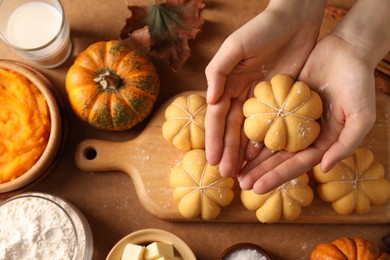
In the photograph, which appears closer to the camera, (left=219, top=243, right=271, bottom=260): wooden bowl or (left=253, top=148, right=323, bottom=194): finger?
(left=253, top=148, right=323, bottom=194): finger

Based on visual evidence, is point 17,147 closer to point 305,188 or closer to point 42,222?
point 42,222

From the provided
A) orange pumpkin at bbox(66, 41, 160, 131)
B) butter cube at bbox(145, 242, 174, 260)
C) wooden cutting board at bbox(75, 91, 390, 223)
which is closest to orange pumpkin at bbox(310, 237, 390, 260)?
wooden cutting board at bbox(75, 91, 390, 223)

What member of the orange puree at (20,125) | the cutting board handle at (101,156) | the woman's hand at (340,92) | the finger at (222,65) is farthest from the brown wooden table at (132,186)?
the finger at (222,65)

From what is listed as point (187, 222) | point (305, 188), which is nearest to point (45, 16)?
point (187, 222)

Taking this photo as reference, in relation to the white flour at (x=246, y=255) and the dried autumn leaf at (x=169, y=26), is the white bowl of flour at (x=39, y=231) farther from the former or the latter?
the dried autumn leaf at (x=169, y=26)

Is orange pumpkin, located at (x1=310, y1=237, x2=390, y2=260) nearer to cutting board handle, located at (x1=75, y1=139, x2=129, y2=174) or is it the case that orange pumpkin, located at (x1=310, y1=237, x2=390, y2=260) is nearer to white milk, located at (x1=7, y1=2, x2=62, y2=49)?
cutting board handle, located at (x1=75, y1=139, x2=129, y2=174)

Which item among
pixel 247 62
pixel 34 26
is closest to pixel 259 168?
pixel 247 62

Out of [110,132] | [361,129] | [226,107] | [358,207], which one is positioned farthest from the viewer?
[110,132]
